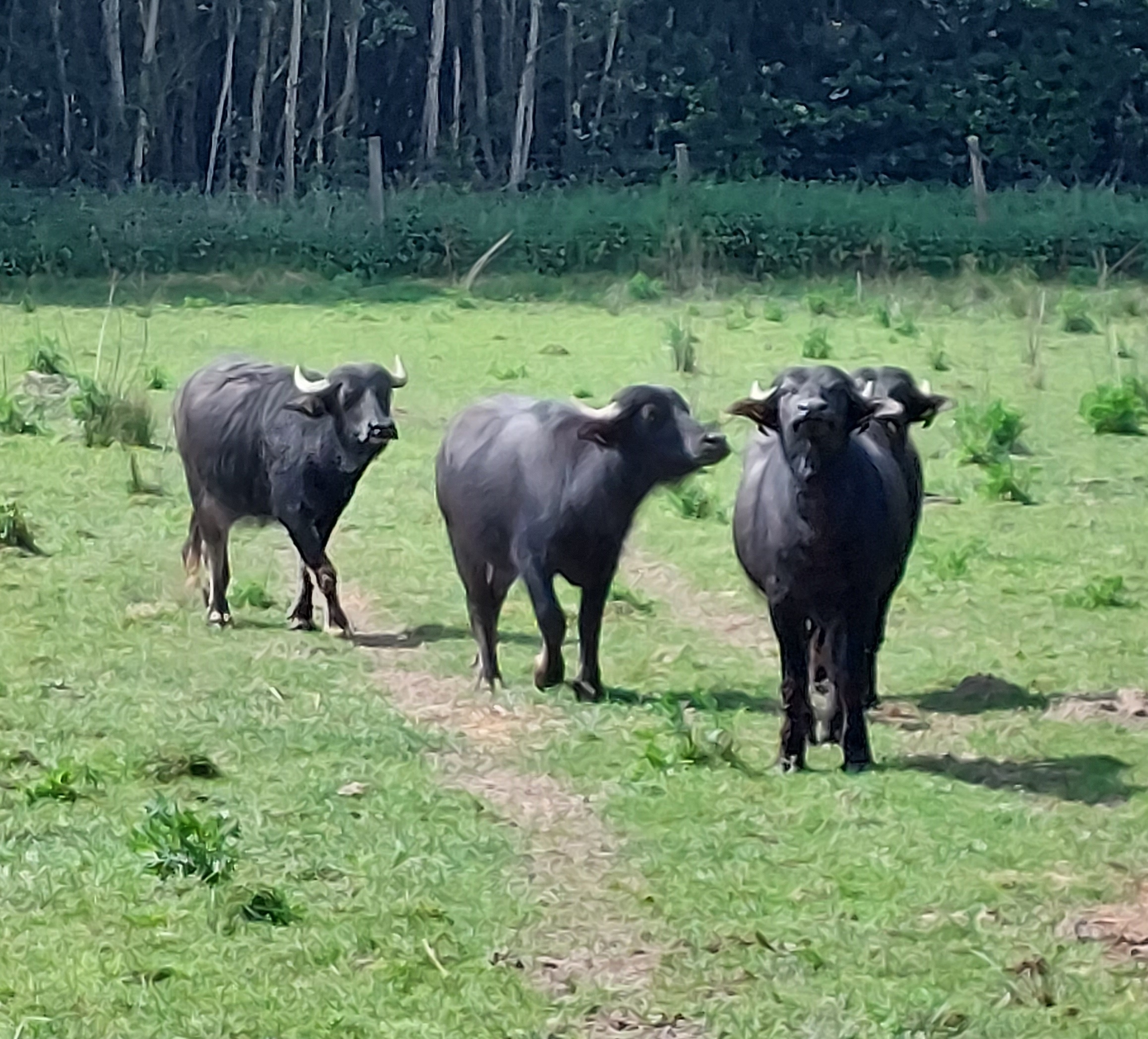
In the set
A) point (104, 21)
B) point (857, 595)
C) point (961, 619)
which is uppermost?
point (104, 21)

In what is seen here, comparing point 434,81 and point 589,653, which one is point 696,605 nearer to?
point 589,653

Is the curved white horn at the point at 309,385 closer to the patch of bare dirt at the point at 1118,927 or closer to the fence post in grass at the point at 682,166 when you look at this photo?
the patch of bare dirt at the point at 1118,927

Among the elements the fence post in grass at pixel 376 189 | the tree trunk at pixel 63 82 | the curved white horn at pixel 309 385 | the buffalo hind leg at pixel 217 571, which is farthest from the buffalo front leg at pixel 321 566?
the tree trunk at pixel 63 82

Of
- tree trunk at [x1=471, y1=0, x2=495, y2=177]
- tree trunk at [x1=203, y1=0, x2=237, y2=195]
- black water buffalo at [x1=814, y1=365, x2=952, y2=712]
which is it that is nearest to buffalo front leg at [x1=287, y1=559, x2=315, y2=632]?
black water buffalo at [x1=814, y1=365, x2=952, y2=712]

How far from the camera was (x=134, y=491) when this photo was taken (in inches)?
540

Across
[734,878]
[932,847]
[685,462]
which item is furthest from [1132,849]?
[685,462]

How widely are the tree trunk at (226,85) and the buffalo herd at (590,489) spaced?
19.9 meters

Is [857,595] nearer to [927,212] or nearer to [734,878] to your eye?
[734,878]

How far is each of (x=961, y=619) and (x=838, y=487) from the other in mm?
3013

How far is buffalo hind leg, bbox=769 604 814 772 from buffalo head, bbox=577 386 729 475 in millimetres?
1178

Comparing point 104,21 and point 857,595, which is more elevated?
point 104,21

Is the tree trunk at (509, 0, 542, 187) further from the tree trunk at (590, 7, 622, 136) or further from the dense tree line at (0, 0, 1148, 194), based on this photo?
the tree trunk at (590, 7, 622, 136)

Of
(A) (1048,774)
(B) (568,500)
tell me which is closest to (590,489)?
(B) (568,500)

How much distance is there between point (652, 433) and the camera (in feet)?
30.1
